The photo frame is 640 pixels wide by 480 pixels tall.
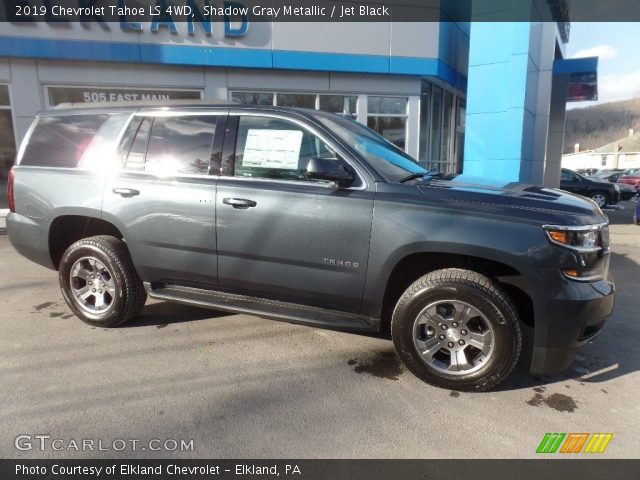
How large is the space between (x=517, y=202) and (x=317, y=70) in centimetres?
967

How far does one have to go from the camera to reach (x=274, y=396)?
9.76 feet

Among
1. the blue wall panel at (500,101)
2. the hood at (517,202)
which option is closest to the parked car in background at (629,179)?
the blue wall panel at (500,101)

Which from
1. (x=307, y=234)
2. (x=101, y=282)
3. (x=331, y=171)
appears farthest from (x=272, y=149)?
(x=101, y=282)

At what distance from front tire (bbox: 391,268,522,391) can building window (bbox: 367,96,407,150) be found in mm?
9741

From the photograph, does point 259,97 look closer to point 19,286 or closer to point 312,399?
point 19,286

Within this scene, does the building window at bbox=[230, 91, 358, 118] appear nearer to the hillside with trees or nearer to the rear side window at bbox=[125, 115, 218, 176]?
the rear side window at bbox=[125, 115, 218, 176]

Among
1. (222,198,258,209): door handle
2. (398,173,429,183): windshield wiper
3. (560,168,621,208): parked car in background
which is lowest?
(560,168,621,208): parked car in background

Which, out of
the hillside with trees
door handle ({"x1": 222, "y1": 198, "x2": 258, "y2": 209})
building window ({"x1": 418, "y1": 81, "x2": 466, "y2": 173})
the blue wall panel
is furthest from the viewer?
the hillside with trees

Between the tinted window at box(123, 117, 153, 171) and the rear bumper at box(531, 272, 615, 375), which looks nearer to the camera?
the rear bumper at box(531, 272, 615, 375)

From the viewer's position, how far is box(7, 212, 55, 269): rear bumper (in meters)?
4.17

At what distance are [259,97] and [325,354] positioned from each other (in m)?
9.46

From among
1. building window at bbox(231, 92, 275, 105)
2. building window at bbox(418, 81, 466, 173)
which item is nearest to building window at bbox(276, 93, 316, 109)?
building window at bbox(231, 92, 275, 105)

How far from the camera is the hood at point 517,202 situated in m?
2.80

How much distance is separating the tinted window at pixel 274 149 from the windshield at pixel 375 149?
21cm
